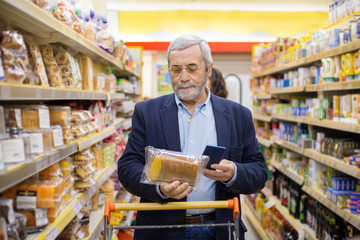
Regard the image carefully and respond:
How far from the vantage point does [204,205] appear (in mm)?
1647

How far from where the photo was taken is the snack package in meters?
1.59

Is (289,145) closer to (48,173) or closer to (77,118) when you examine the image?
(77,118)

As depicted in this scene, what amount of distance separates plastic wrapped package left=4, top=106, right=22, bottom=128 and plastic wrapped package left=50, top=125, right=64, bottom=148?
30cm

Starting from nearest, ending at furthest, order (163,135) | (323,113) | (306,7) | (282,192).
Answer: (163,135) → (323,113) → (282,192) → (306,7)

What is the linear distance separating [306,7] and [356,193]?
7.21 m

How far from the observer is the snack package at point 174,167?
1.59m

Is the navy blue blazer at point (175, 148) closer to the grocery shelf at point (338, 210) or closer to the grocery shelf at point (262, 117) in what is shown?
the grocery shelf at point (338, 210)

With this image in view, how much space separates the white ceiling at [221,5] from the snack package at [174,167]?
7.36 meters

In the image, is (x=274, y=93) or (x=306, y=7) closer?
(x=274, y=93)

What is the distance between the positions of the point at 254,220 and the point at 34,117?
14.5ft

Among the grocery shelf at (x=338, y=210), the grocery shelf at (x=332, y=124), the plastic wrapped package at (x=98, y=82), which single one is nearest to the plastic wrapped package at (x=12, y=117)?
the plastic wrapped package at (x=98, y=82)

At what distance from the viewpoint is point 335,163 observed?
115 inches

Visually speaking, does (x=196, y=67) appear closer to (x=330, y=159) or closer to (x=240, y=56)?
(x=330, y=159)

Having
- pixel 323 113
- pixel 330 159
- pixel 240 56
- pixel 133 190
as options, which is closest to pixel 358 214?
pixel 330 159
